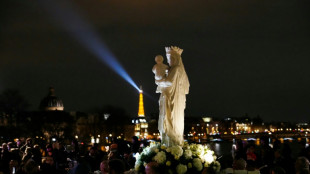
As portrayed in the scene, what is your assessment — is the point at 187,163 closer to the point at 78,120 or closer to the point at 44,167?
the point at 44,167

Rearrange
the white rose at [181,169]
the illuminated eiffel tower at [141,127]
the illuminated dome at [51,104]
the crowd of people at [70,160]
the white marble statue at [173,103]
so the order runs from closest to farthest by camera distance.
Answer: the white rose at [181,169], the crowd of people at [70,160], the white marble statue at [173,103], the illuminated eiffel tower at [141,127], the illuminated dome at [51,104]

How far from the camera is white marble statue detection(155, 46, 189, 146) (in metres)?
10.9

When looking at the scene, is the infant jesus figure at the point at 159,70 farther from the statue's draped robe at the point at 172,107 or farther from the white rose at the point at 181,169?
the white rose at the point at 181,169

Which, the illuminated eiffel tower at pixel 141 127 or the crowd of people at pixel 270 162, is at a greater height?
the illuminated eiffel tower at pixel 141 127

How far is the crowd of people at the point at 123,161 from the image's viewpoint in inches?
376

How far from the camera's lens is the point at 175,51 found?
1122 centimetres

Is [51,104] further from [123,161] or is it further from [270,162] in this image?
[123,161]

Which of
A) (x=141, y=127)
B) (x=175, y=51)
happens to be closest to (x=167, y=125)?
(x=175, y=51)

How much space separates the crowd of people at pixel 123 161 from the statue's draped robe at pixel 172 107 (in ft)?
3.77

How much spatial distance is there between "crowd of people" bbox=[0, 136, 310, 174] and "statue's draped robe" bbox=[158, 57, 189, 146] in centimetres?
115

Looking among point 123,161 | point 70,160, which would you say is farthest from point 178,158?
point 70,160

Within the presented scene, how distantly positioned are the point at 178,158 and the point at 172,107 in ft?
4.40

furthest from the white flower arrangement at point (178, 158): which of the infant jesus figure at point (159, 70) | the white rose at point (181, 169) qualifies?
the infant jesus figure at point (159, 70)

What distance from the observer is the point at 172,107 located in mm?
10922
